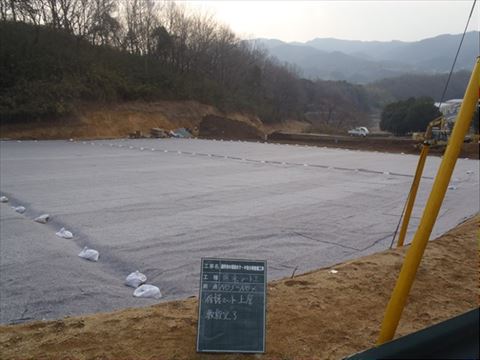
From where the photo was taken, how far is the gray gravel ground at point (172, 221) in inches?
130

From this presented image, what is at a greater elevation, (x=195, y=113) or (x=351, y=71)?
(x=351, y=71)

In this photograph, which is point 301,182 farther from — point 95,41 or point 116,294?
point 95,41

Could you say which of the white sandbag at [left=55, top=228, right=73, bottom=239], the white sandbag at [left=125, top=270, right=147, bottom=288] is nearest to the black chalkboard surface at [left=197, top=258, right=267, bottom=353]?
the white sandbag at [left=125, top=270, right=147, bottom=288]

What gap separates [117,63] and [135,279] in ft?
84.8

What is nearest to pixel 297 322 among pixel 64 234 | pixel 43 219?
pixel 64 234

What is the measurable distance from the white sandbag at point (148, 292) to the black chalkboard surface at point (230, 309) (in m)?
1.24

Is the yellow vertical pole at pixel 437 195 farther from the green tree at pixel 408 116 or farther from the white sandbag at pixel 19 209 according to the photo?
the green tree at pixel 408 116

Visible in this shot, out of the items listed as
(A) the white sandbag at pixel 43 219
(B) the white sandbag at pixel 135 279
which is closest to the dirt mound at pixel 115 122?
(A) the white sandbag at pixel 43 219

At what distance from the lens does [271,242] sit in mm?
4504

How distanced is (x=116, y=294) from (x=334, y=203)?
4281 mm

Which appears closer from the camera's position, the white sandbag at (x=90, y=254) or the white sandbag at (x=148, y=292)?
the white sandbag at (x=148, y=292)

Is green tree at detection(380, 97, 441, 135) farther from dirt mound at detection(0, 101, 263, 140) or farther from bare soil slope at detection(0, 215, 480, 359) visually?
bare soil slope at detection(0, 215, 480, 359)

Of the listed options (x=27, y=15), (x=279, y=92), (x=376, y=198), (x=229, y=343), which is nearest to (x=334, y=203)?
(x=376, y=198)

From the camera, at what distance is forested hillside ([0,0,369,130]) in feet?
66.3
